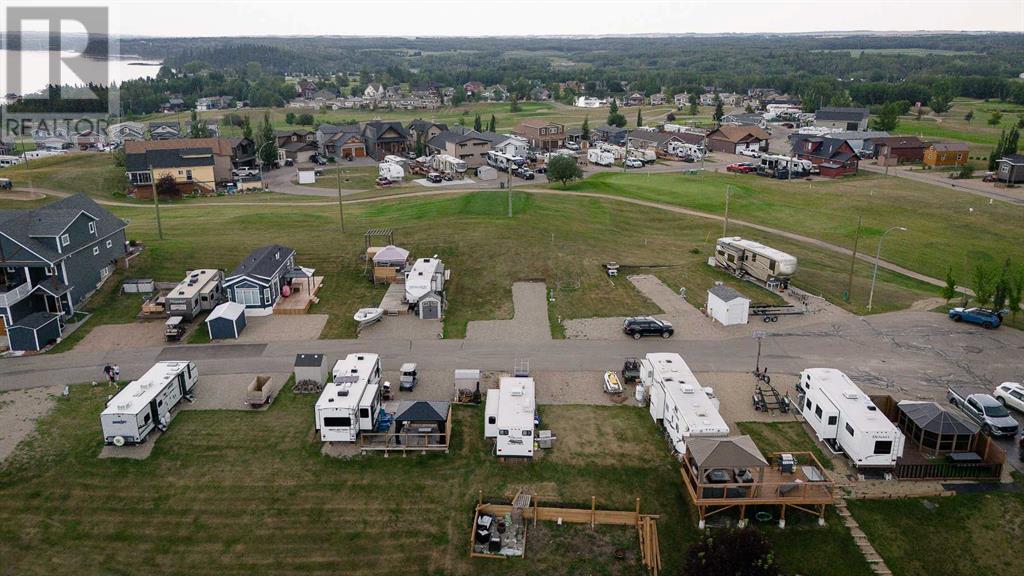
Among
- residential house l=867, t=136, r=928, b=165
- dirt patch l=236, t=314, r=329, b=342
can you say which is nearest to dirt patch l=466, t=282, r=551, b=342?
dirt patch l=236, t=314, r=329, b=342

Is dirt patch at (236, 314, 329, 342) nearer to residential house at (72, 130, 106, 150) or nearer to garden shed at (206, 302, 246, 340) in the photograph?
garden shed at (206, 302, 246, 340)

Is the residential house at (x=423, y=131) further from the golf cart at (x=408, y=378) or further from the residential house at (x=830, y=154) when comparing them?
the golf cart at (x=408, y=378)

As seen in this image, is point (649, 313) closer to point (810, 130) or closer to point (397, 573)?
point (397, 573)

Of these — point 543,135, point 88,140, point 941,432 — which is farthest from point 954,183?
point 88,140

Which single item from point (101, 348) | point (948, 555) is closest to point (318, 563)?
point (948, 555)

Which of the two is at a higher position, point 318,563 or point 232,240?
point 232,240
